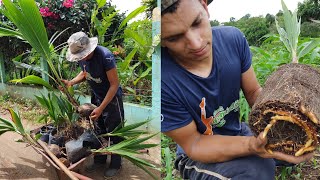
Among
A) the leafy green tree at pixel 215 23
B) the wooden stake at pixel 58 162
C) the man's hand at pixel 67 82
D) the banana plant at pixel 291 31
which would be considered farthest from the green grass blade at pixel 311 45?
the wooden stake at pixel 58 162

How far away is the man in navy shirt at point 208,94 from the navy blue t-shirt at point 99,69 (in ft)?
1.21

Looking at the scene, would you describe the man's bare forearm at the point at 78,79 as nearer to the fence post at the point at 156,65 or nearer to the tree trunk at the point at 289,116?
the fence post at the point at 156,65

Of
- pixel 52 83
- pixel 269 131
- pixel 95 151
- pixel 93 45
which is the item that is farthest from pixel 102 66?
pixel 269 131

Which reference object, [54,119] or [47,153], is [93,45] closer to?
[54,119]

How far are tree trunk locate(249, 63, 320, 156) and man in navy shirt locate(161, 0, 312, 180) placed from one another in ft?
0.14

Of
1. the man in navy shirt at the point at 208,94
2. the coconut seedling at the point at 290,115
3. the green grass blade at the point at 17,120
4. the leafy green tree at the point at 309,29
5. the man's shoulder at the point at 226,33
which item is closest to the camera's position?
the coconut seedling at the point at 290,115

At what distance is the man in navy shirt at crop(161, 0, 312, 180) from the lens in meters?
0.62

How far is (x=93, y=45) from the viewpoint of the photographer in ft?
3.33

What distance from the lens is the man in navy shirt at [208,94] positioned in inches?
24.4

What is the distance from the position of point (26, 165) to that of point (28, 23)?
24.8 inches

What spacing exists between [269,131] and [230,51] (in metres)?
0.24

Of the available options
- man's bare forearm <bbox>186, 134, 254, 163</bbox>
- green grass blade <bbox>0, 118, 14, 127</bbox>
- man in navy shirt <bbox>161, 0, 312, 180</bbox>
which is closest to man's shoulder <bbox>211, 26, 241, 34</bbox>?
man in navy shirt <bbox>161, 0, 312, 180</bbox>

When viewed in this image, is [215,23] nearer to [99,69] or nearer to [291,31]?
[291,31]

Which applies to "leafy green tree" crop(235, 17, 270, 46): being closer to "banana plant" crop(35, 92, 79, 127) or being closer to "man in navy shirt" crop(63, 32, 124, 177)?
"man in navy shirt" crop(63, 32, 124, 177)
